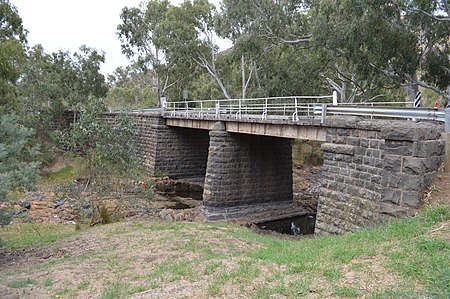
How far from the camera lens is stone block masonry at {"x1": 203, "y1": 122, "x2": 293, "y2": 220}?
18.2 metres

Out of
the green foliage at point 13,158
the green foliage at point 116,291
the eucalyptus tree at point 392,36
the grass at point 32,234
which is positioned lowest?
the grass at point 32,234

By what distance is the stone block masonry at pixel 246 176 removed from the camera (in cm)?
1822

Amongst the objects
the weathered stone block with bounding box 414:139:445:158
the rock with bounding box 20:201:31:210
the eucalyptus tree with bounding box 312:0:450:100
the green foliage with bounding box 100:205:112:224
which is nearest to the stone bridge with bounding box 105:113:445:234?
the weathered stone block with bounding box 414:139:445:158

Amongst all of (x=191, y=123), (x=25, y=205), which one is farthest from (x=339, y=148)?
(x=25, y=205)

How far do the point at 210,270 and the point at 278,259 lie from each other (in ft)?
4.19

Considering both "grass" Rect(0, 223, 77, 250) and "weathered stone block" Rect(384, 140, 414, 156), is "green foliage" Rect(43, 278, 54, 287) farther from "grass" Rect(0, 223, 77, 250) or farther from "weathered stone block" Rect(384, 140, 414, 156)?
"weathered stone block" Rect(384, 140, 414, 156)

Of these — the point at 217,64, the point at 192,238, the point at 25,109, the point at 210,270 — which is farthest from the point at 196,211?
the point at 217,64

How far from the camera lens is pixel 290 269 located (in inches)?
249

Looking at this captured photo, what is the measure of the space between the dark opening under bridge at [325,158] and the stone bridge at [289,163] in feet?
0.08

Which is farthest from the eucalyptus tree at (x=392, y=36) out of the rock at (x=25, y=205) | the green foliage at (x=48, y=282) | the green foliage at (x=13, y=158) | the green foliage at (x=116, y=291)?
the rock at (x=25, y=205)

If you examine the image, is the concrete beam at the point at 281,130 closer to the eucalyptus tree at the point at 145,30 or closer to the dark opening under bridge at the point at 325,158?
the dark opening under bridge at the point at 325,158

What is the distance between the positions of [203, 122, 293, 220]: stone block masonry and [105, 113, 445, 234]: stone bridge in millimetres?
48

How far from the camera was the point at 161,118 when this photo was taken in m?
27.0

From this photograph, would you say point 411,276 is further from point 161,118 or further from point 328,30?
point 161,118
